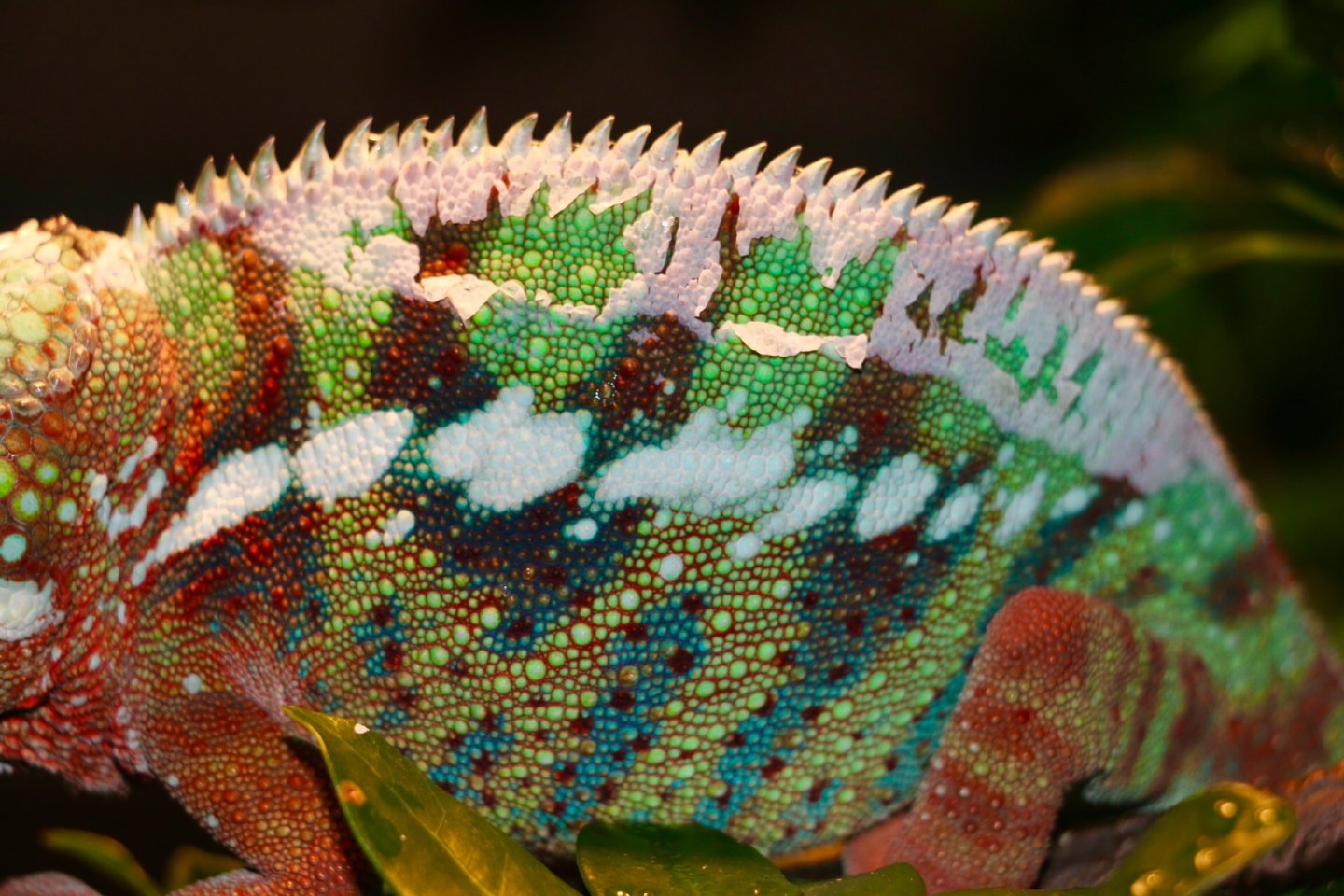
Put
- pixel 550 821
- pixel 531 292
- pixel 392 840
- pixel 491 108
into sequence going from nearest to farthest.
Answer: pixel 392 840 → pixel 531 292 → pixel 550 821 → pixel 491 108

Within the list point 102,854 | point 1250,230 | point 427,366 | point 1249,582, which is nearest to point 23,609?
point 427,366

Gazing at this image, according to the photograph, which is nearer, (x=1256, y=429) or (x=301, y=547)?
(x=301, y=547)

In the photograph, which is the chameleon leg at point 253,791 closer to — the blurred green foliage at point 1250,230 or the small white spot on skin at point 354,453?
the small white spot on skin at point 354,453

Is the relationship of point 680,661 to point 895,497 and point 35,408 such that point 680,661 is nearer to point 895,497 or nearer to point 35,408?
point 895,497

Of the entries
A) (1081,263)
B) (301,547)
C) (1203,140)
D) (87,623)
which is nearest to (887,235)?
(301,547)

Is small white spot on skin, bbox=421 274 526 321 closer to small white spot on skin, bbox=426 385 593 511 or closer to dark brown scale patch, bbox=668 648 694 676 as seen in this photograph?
small white spot on skin, bbox=426 385 593 511

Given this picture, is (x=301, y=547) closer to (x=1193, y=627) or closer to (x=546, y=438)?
(x=546, y=438)
